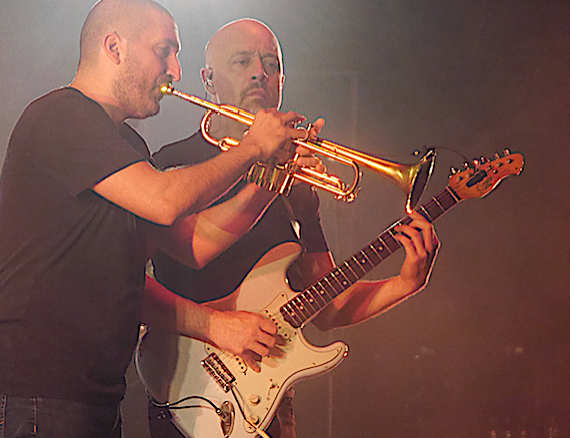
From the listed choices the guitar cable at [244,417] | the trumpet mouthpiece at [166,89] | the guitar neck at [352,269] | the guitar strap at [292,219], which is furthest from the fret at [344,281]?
the trumpet mouthpiece at [166,89]

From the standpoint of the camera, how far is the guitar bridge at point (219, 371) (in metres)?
1.89

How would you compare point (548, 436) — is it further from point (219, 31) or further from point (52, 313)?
point (219, 31)

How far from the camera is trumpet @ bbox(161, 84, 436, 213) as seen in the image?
78.7 inches

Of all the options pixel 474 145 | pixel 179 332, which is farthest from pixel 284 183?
pixel 474 145

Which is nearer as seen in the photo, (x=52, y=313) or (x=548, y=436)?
(x=52, y=313)

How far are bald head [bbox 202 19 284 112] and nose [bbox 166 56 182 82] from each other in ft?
0.36

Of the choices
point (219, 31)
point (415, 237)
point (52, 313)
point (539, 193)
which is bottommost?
point (52, 313)

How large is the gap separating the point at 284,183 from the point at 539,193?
3.74 feet

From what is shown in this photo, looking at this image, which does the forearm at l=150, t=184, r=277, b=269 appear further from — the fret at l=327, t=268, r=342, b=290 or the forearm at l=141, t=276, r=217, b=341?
the fret at l=327, t=268, r=342, b=290

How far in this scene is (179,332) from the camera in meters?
1.95

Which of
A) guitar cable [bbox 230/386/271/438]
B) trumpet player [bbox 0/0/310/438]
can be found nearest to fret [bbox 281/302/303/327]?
guitar cable [bbox 230/386/271/438]

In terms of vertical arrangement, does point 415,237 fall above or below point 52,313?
above

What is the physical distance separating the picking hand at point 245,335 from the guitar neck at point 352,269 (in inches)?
3.9

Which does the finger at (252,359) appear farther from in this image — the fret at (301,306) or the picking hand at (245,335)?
the fret at (301,306)
